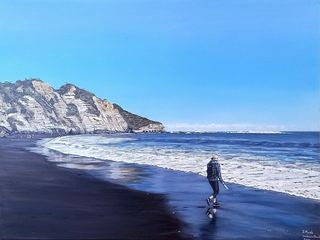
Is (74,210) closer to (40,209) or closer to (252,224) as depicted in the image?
(40,209)

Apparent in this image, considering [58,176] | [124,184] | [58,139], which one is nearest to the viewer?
[124,184]

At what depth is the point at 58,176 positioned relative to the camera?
59.3 ft

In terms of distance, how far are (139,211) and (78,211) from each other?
1443 millimetres

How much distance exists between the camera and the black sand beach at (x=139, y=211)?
31.4 feet

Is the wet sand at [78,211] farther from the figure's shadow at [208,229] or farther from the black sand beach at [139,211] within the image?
the figure's shadow at [208,229]

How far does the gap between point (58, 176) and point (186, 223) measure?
28.4 ft

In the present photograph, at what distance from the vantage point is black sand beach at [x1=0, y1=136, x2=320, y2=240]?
31.4ft

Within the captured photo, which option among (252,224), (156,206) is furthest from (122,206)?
(252,224)
